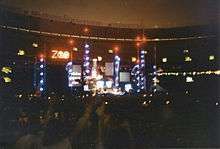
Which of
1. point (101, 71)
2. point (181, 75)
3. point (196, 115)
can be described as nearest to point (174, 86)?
point (181, 75)

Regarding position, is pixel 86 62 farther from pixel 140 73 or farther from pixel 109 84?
pixel 140 73

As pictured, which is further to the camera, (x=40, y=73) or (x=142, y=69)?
(x=142, y=69)

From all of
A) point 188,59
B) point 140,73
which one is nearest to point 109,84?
point 140,73

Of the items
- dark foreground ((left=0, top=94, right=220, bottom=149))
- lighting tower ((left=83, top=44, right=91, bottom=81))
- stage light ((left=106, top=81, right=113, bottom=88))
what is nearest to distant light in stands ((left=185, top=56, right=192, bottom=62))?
stage light ((left=106, top=81, right=113, bottom=88))

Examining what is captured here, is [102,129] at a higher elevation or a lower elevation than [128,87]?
lower

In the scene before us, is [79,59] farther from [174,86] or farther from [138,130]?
[138,130]

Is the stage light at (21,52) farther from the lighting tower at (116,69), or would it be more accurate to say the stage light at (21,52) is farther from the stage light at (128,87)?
the lighting tower at (116,69)

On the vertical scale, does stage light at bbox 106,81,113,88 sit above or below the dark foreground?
above

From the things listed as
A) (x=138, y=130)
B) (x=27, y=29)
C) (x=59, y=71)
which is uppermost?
(x=27, y=29)

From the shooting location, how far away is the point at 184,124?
436 centimetres

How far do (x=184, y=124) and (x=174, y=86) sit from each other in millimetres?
14300

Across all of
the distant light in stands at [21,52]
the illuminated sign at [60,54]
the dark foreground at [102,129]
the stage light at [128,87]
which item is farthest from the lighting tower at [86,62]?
the dark foreground at [102,129]

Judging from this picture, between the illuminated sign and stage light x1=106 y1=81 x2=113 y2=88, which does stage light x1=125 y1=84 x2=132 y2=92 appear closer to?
stage light x1=106 y1=81 x2=113 y2=88

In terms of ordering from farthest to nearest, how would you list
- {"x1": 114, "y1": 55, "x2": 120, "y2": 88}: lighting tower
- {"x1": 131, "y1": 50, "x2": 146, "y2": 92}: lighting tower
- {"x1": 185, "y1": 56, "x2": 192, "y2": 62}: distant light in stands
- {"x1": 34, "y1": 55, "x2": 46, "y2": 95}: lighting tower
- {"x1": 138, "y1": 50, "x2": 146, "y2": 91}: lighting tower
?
{"x1": 185, "y1": 56, "x2": 192, "y2": 62}: distant light in stands
{"x1": 138, "y1": 50, "x2": 146, "y2": 91}: lighting tower
{"x1": 131, "y1": 50, "x2": 146, "y2": 92}: lighting tower
{"x1": 114, "y1": 55, "x2": 120, "y2": 88}: lighting tower
{"x1": 34, "y1": 55, "x2": 46, "y2": 95}: lighting tower
